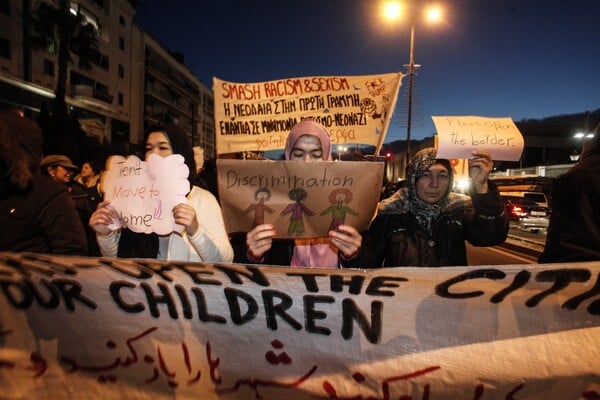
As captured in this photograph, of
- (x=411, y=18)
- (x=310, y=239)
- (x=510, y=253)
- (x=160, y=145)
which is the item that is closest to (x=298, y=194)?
(x=310, y=239)

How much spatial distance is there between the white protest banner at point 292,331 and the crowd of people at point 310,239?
0.21 meters

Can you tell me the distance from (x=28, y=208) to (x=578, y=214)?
2719 mm

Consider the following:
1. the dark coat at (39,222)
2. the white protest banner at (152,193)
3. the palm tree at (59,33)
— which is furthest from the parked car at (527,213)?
the palm tree at (59,33)

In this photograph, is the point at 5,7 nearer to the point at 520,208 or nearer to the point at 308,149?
the point at 308,149

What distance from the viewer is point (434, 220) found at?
2469mm

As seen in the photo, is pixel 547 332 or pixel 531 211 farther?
pixel 531 211

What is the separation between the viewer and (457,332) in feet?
5.49

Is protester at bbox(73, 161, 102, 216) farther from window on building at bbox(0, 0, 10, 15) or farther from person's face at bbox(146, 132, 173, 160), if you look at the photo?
window on building at bbox(0, 0, 10, 15)

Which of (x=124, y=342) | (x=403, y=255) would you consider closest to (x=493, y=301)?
(x=403, y=255)

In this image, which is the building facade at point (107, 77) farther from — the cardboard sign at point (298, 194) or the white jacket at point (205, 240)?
the cardboard sign at point (298, 194)

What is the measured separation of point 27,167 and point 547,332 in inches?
103

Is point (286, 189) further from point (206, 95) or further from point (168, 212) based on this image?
point (206, 95)

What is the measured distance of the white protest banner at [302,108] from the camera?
422 centimetres

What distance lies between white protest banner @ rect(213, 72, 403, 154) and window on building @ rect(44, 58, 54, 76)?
27.6 metres
